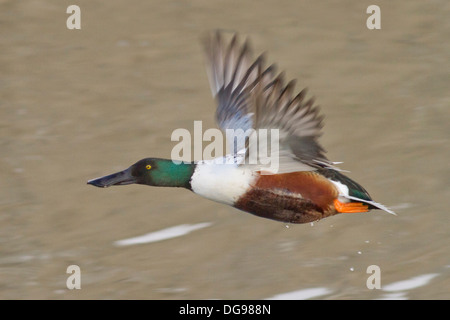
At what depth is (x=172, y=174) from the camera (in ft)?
15.5

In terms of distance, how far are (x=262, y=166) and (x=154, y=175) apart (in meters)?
0.57

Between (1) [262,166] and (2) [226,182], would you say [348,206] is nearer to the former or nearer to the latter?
(1) [262,166]

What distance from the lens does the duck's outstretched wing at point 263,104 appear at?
13.4 feet

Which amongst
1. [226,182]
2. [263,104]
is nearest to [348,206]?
[226,182]

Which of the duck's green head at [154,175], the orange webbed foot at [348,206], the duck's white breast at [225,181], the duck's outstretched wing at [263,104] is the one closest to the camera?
the duck's outstretched wing at [263,104]

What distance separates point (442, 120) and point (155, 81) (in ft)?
6.40

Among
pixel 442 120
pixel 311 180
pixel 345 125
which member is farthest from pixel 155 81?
pixel 311 180

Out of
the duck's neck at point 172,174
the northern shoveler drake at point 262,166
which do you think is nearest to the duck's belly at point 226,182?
the northern shoveler drake at point 262,166

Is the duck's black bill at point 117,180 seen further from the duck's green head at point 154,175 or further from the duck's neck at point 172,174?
the duck's neck at point 172,174

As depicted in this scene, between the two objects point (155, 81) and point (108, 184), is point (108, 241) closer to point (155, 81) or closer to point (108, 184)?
point (108, 184)

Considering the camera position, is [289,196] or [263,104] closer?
[263,104]

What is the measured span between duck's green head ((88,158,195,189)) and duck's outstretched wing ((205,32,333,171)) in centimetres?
28

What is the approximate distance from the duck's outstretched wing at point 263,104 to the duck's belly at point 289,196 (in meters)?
0.08

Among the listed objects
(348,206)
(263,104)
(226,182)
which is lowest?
(348,206)
